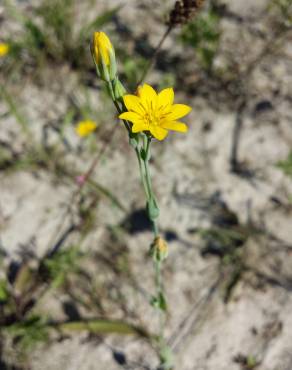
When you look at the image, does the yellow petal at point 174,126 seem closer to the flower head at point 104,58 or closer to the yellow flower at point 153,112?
the yellow flower at point 153,112

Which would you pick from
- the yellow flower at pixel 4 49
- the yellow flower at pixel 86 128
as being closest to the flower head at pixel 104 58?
the yellow flower at pixel 86 128

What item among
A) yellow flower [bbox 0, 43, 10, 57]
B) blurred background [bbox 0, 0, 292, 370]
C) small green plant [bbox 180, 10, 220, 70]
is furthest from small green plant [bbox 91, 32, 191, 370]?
yellow flower [bbox 0, 43, 10, 57]

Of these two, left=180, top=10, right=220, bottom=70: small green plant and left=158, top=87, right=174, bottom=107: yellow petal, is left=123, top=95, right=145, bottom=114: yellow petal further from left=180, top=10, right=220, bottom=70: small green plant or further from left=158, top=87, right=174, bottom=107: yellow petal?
left=180, top=10, right=220, bottom=70: small green plant

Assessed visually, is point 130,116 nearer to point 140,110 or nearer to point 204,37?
point 140,110

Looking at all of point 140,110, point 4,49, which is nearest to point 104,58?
point 140,110

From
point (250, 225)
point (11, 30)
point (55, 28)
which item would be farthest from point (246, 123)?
point (11, 30)
